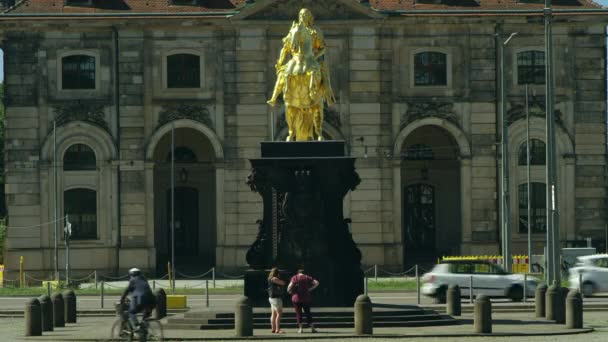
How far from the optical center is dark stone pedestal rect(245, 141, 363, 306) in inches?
1869

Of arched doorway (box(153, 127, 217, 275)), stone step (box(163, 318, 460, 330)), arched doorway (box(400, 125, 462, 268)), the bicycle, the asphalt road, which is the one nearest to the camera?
the bicycle

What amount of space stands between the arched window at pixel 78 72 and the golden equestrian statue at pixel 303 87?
101 ft

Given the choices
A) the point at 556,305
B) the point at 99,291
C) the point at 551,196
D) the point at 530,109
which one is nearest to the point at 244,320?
the point at 556,305

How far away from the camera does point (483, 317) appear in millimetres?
43406

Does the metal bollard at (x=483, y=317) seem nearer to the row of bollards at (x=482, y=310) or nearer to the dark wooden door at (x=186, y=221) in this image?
the row of bollards at (x=482, y=310)

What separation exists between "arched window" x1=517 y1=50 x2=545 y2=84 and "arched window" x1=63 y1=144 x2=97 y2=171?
61.0 ft

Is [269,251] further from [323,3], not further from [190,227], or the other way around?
[190,227]

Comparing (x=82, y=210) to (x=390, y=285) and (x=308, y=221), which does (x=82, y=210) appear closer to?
(x=390, y=285)

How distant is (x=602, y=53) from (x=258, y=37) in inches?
581

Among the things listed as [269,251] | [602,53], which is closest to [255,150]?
[602,53]

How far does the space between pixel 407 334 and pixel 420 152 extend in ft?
139

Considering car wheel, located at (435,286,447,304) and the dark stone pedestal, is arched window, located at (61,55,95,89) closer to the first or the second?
car wheel, located at (435,286,447,304)

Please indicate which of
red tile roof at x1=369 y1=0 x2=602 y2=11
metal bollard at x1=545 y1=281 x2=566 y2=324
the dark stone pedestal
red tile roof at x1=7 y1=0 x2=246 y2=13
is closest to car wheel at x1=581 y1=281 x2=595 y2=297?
metal bollard at x1=545 y1=281 x2=566 y2=324

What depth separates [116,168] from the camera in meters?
78.8
